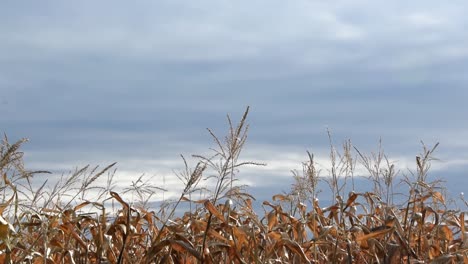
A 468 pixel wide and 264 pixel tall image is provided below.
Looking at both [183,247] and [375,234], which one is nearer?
[183,247]

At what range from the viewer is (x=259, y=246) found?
4.46 meters

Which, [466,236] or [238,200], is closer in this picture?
[466,236]

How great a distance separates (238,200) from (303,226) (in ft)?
2.43

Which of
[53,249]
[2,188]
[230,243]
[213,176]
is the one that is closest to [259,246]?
[230,243]

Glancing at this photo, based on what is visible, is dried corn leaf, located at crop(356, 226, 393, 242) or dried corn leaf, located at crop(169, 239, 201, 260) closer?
dried corn leaf, located at crop(169, 239, 201, 260)

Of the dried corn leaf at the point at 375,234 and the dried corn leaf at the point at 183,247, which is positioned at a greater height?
the dried corn leaf at the point at 375,234

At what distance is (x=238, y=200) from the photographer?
18.8 ft

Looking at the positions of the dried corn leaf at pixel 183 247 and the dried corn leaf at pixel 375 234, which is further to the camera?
the dried corn leaf at pixel 375 234

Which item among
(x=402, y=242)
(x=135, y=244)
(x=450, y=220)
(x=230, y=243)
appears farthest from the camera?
(x=450, y=220)

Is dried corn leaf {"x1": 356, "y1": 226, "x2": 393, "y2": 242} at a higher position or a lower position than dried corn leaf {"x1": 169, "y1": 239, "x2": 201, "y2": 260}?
higher

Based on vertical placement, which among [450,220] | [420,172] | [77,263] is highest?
[420,172]

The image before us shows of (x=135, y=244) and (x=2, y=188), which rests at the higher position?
(x=2, y=188)

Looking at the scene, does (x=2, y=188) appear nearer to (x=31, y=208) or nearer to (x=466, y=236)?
(x=31, y=208)

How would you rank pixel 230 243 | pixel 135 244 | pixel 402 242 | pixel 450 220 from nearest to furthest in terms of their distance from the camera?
1. pixel 230 243
2. pixel 402 242
3. pixel 135 244
4. pixel 450 220
